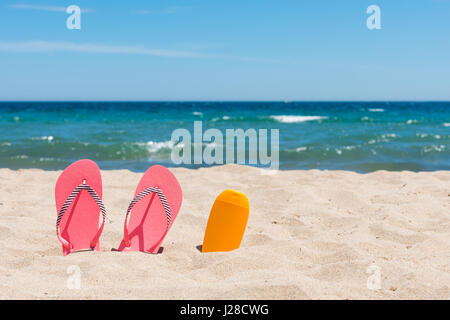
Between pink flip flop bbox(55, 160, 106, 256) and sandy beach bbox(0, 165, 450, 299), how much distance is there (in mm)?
108

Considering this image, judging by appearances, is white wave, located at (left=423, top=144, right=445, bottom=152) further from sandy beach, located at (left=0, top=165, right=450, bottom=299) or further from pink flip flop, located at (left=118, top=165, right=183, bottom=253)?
pink flip flop, located at (left=118, top=165, right=183, bottom=253)

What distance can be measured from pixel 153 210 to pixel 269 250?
2.36 feet

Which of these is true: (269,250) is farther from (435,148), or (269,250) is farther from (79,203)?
(435,148)

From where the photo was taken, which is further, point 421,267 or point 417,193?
point 417,193

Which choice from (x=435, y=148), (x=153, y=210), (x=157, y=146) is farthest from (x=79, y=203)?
(x=435, y=148)

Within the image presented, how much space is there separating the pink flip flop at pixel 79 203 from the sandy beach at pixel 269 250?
0.11 metres

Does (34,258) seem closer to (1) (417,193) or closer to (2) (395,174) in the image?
(1) (417,193)

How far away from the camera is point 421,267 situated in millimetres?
1980

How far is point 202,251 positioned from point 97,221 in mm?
617

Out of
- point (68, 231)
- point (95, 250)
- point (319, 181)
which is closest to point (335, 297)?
point (95, 250)

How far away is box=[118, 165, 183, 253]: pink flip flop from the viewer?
2.39 metres

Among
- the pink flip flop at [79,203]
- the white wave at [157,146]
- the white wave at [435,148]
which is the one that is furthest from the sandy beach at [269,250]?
the white wave at [157,146]
